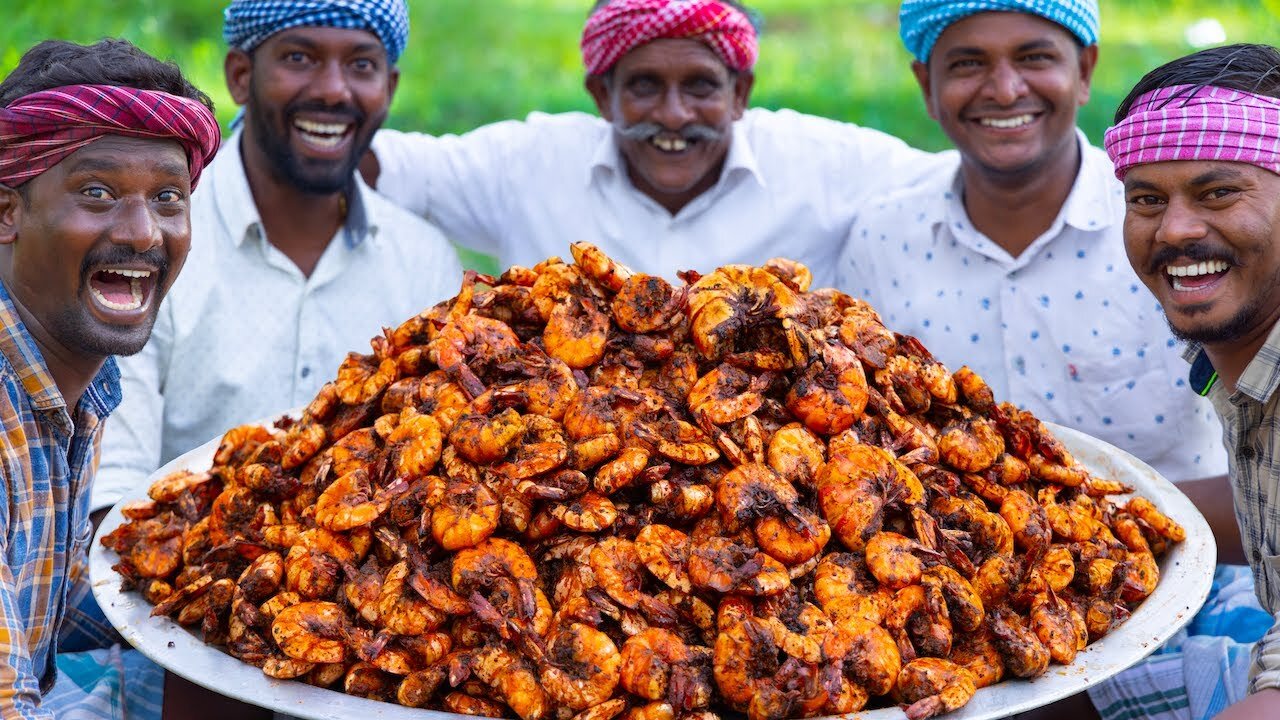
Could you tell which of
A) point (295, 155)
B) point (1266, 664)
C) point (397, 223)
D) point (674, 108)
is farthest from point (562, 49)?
point (1266, 664)

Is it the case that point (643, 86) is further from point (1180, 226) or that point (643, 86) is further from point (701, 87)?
point (1180, 226)

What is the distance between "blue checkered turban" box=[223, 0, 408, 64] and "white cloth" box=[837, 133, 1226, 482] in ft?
6.31

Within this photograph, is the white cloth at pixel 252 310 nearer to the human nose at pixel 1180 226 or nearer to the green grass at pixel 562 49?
→ the human nose at pixel 1180 226

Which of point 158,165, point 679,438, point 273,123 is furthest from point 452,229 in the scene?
point 679,438

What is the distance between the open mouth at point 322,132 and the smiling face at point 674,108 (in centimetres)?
96

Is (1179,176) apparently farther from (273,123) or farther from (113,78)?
(273,123)

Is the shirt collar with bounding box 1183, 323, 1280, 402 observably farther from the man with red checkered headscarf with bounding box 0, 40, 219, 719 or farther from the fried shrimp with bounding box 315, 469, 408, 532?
the man with red checkered headscarf with bounding box 0, 40, 219, 719

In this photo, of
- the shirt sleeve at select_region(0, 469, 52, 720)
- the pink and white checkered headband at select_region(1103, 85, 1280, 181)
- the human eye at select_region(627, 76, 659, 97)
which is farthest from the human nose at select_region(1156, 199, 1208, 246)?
the shirt sleeve at select_region(0, 469, 52, 720)

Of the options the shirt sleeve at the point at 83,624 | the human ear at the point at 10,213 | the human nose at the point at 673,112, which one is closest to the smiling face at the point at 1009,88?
the human nose at the point at 673,112

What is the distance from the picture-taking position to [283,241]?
4207 mm

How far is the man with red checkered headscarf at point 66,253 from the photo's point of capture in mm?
2283

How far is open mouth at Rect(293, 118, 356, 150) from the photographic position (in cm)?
404

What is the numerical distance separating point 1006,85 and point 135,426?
2885mm

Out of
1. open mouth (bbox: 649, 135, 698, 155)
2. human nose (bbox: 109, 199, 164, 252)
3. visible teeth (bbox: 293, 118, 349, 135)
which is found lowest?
human nose (bbox: 109, 199, 164, 252)
